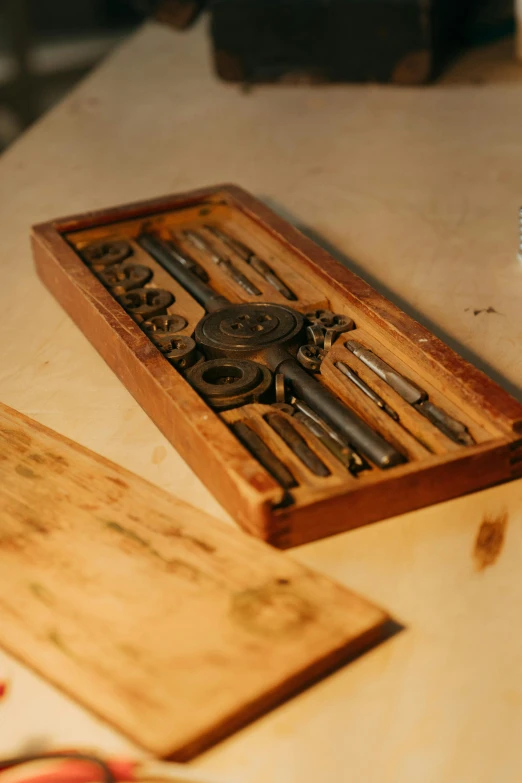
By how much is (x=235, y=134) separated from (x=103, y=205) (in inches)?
25.9

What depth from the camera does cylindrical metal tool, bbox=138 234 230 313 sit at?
6.49 feet

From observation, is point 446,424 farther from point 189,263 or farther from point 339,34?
point 339,34

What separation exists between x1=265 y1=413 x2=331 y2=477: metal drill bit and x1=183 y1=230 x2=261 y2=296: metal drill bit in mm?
495

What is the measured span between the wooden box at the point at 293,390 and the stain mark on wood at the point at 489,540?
62mm

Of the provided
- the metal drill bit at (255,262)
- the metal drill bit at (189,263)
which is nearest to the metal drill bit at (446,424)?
the metal drill bit at (255,262)

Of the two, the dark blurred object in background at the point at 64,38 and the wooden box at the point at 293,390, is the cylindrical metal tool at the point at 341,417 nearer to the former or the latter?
the wooden box at the point at 293,390

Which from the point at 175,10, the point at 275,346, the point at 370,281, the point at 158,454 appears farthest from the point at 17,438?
the point at 175,10

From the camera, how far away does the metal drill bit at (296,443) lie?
4.72 ft

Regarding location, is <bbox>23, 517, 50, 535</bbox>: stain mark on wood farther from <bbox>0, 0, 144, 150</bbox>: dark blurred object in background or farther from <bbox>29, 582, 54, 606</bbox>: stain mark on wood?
<bbox>0, 0, 144, 150</bbox>: dark blurred object in background

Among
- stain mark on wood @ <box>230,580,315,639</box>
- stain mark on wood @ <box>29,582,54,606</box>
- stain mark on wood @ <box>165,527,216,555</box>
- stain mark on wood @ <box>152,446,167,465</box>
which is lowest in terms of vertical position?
stain mark on wood @ <box>29,582,54,606</box>

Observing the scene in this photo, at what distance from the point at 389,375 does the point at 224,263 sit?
631 millimetres

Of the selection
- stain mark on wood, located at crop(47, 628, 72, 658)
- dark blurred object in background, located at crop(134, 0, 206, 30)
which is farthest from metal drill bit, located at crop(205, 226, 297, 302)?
dark blurred object in background, located at crop(134, 0, 206, 30)

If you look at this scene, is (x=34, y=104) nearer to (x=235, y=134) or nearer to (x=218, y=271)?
(x=235, y=134)

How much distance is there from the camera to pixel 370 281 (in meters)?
2.20
